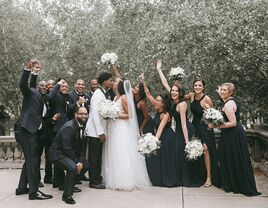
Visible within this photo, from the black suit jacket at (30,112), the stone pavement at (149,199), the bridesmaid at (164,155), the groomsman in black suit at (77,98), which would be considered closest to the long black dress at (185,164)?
the bridesmaid at (164,155)

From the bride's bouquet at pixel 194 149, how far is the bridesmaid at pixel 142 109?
1.35 m

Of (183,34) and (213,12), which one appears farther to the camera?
(183,34)

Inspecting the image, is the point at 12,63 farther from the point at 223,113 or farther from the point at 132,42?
the point at 223,113

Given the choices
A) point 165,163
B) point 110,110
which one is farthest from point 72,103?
point 165,163

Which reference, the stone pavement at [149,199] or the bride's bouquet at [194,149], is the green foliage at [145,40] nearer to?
the bride's bouquet at [194,149]

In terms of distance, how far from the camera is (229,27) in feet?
37.2

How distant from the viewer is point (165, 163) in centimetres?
878

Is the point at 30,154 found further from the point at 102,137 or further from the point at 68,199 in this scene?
the point at 102,137

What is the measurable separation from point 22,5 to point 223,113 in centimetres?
1772

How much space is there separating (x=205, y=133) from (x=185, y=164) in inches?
31.4

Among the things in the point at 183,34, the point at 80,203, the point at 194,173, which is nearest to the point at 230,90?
the point at 194,173

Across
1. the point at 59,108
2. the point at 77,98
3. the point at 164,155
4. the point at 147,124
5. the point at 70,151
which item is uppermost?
the point at 77,98

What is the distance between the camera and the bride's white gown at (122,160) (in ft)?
27.0

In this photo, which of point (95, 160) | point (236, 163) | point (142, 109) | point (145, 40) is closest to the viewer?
point (236, 163)
